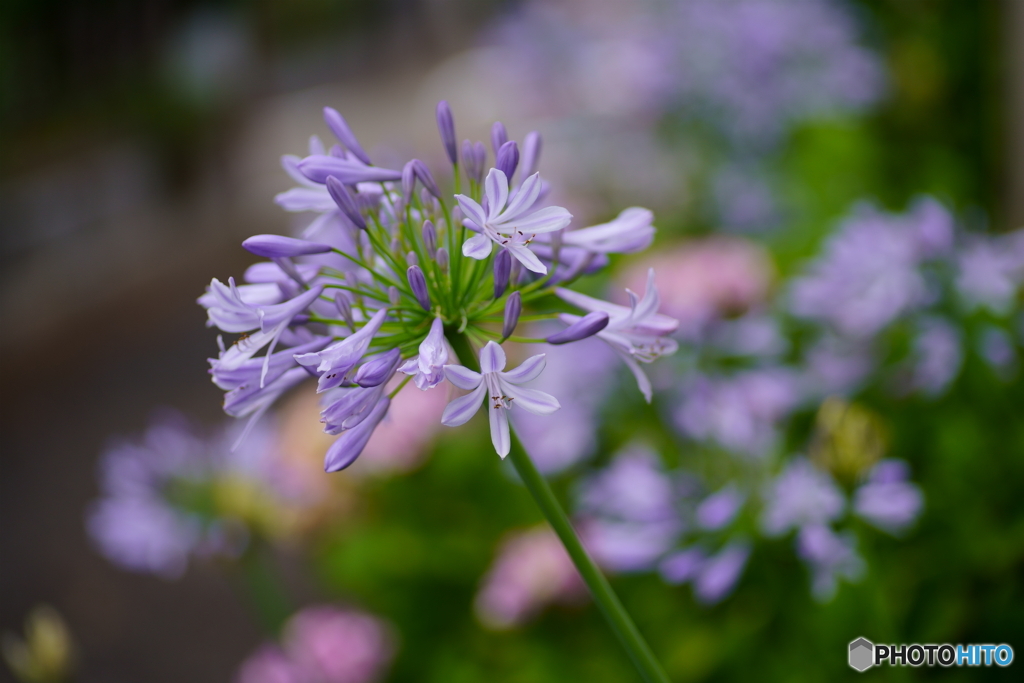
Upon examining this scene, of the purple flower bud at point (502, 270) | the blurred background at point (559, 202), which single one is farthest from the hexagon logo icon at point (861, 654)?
the purple flower bud at point (502, 270)

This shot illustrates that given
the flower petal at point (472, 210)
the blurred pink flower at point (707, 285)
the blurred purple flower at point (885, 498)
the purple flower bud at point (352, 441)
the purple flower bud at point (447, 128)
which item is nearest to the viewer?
the flower petal at point (472, 210)

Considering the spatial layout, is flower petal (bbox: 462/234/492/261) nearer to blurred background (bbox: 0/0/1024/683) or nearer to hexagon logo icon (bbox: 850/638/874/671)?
blurred background (bbox: 0/0/1024/683)

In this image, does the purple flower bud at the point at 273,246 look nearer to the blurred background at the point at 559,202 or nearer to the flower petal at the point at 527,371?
the flower petal at the point at 527,371

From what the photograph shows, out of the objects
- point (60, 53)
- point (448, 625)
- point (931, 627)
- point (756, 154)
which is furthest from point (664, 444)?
point (60, 53)

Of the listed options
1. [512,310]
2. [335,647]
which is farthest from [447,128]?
[335,647]

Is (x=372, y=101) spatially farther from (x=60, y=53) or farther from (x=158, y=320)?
(x=158, y=320)

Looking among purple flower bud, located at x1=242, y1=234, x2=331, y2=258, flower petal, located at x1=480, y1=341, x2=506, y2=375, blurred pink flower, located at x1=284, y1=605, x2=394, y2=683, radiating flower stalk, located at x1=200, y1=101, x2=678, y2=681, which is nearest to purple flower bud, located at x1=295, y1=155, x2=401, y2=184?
radiating flower stalk, located at x1=200, y1=101, x2=678, y2=681
